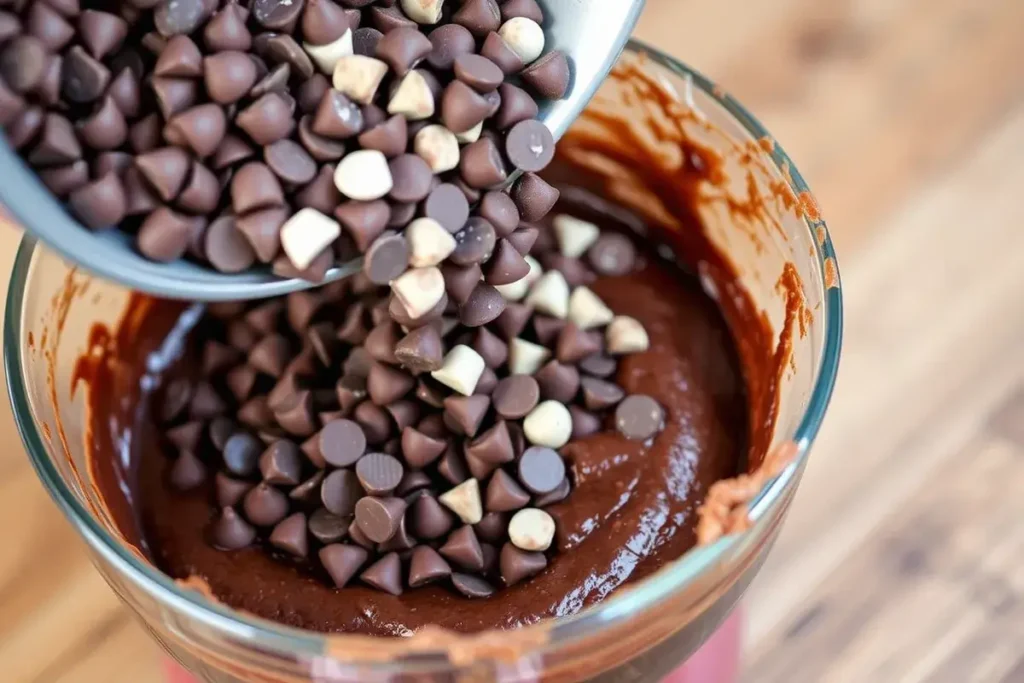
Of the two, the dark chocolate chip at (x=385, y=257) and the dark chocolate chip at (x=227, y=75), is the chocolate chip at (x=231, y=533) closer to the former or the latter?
the dark chocolate chip at (x=385, y=257)

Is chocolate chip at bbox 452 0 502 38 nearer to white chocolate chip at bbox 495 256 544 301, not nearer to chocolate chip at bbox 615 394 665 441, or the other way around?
white chocolate chip at bbox 495 256 544 301

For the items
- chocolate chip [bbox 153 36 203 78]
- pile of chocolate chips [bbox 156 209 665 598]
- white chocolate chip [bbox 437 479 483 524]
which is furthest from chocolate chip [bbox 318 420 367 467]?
chocolate chip [bbox 153 36 203 78]

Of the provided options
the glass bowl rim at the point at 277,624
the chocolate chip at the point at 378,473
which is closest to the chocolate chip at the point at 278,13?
the glass bowl rim at the point at 277,624

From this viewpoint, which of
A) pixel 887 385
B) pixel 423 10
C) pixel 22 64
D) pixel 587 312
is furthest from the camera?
pixel 887 385

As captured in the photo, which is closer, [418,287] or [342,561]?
[418,287]

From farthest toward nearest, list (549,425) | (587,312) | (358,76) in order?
1. (587,312)
2. (549,425)
3. (358,76)

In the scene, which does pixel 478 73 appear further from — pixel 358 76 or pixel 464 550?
pixel 464 550

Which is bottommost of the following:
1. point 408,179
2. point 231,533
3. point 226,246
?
point 231,533

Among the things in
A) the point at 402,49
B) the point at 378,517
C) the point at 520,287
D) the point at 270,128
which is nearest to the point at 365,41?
the point at 402,49
